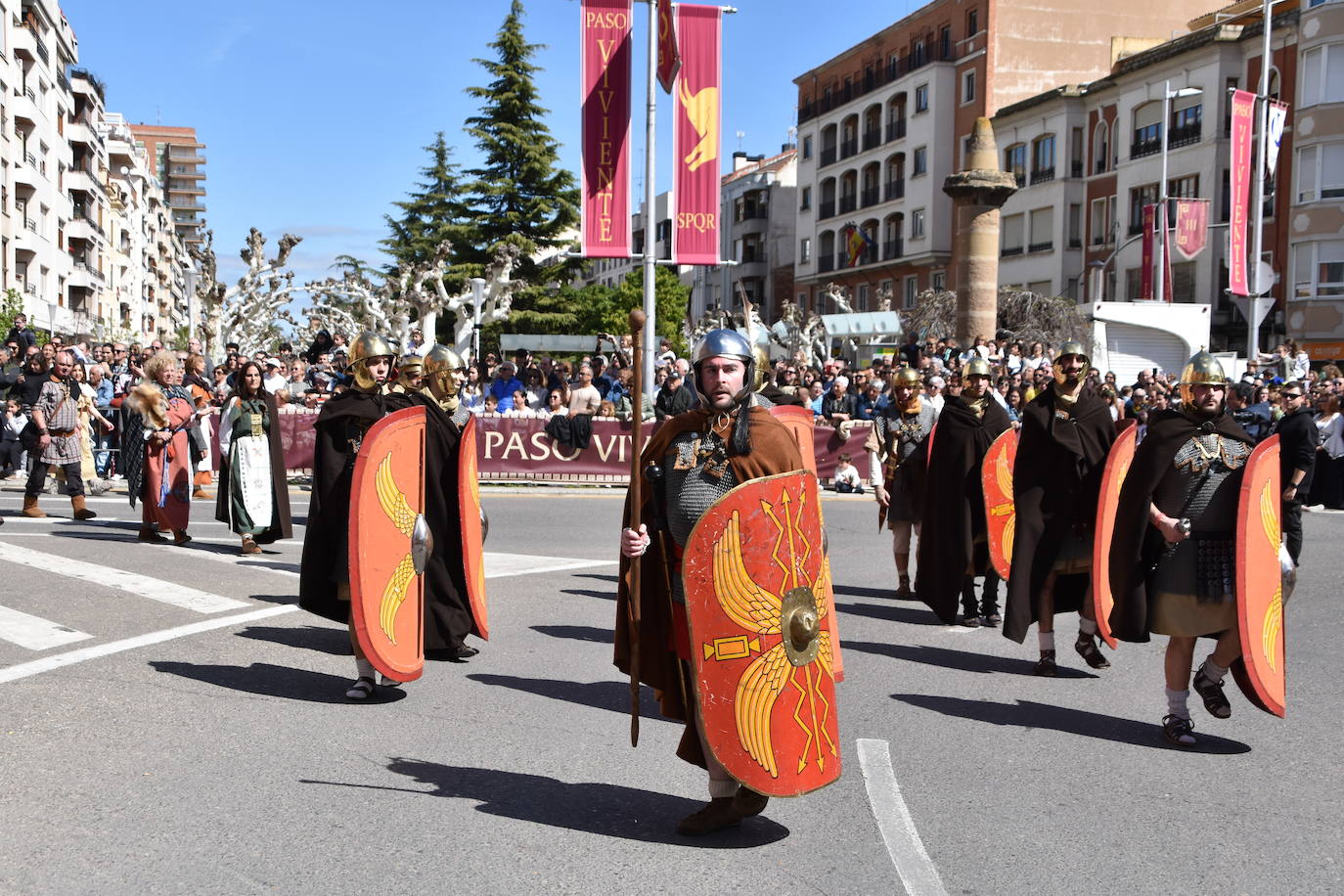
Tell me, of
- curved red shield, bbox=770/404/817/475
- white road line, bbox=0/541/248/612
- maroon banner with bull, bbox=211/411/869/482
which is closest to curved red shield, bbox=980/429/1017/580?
curved red shield, bbox=770/404/817/475

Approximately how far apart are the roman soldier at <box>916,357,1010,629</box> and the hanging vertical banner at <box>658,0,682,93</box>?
11.8 metres

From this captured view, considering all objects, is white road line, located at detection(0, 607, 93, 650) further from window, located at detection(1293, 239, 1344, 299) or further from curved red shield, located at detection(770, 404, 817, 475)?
window, located at detection(1293, 239, 1344, 299)

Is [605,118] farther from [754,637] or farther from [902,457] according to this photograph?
[754,637]

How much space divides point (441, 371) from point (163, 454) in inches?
239

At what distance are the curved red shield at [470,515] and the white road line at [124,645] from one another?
211 centimetres

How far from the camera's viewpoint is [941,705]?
22.0 feet

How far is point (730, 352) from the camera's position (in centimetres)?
452

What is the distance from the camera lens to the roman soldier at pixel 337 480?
6910 mm

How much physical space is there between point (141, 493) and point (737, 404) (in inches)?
373

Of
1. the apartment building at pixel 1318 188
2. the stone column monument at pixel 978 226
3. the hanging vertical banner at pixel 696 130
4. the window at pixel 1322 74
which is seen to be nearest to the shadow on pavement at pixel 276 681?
the hanging vertical banner at pixel 696 130

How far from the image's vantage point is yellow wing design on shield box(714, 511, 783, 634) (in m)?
4.30

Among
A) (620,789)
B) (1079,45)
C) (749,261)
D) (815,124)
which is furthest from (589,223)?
(749,261)

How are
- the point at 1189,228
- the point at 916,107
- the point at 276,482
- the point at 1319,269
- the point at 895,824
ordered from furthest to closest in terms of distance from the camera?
the point at 916,107, the point at 1319,269, the point at 1189,228, the point at 276,482, the point at 895,824

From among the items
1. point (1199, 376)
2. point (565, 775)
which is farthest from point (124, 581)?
point (1199, 376)
